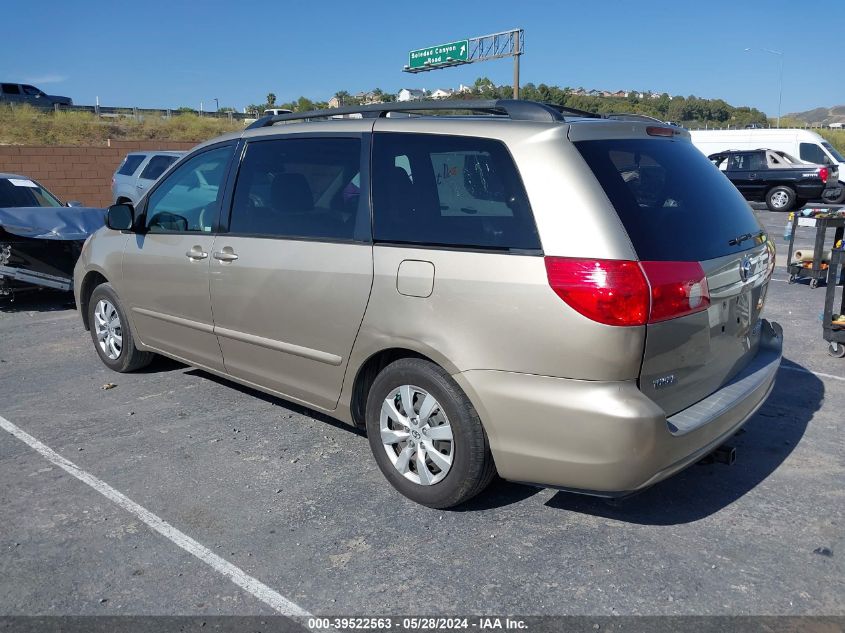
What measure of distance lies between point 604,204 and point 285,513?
207cm

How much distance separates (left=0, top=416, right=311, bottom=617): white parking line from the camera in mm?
2873

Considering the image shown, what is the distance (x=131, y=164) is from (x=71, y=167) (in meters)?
4.85

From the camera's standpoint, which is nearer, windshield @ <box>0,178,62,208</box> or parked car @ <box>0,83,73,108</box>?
windshield @ <box>0,178,62,208</box>

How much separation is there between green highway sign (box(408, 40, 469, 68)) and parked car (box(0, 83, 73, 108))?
18.3 metres

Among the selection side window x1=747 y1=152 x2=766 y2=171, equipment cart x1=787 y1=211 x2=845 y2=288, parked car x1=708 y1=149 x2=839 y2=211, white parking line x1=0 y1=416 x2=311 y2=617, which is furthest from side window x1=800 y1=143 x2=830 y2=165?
white parking line x1=0 y1=416 x2=311 y2=617

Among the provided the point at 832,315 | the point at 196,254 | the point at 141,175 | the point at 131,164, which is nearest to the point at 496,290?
the point at 196,254

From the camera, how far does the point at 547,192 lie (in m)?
3.08

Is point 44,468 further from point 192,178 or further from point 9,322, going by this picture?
point 9,322

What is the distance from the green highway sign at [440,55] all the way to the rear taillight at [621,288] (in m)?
31.8

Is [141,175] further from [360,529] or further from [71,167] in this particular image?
[360,529]

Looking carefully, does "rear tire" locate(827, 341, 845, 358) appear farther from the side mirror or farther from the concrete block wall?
the concrete block wall

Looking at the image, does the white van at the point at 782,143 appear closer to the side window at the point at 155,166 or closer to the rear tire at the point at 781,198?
the rear tire at the point at 781,198

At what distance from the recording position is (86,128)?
112 feet

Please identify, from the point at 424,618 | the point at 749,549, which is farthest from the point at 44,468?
the point at 749,549
